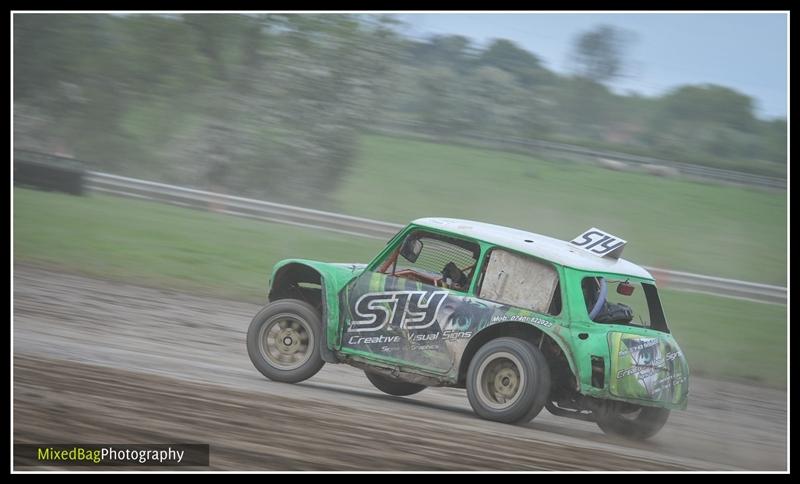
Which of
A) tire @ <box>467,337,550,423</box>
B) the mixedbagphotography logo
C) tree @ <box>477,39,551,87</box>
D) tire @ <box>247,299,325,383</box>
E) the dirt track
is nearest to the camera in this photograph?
the mixedbagphotography logo

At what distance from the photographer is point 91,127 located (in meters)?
18.2

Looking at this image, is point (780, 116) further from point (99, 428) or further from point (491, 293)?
point (99, 428)

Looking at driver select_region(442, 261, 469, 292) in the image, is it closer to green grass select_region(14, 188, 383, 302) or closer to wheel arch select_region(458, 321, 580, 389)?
wheel arch select_region(458, 321, 580, 389)

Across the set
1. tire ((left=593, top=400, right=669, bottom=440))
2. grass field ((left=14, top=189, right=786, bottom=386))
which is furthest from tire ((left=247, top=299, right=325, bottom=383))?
grass field ((left=14, top=189, right=786, bottom=386))

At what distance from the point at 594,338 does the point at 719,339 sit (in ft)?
22.1

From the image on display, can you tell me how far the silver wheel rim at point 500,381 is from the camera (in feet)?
23.1

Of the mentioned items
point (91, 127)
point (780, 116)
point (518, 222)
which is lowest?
point (518, 222)

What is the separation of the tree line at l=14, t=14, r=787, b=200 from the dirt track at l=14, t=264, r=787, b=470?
734cm

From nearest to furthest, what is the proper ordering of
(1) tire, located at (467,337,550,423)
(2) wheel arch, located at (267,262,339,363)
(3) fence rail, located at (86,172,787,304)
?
(1) tire, located at (467,337,550,423) → (2) wheel arch, located at (267,262,339,363) → (3) fence rail, located at (86,172,787,304)

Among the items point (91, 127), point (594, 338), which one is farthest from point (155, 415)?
point (91, 127)

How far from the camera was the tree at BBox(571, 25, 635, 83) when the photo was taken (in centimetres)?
1603

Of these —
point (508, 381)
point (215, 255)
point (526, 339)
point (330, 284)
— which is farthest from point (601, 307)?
point (215, 255)

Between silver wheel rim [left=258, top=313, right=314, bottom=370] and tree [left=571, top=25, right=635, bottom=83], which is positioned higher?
tree [left=571, top=25, right=635, bottom=83]

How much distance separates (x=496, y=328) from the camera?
23.8 feet
